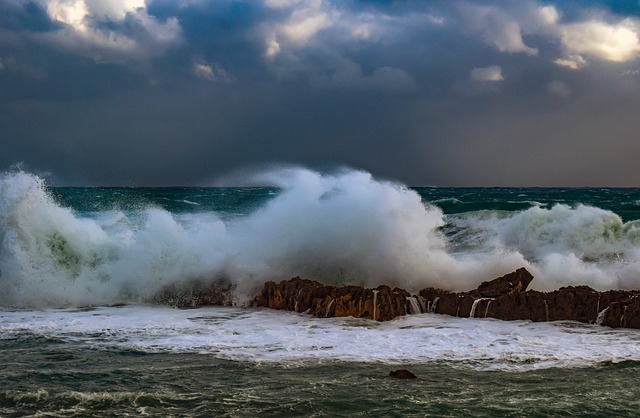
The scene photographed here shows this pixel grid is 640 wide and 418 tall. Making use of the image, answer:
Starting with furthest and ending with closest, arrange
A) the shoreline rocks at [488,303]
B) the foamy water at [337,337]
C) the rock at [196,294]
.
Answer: the rock at [196,294] < the shoreline rocks at [488,303] < the foamy water at [337,337]

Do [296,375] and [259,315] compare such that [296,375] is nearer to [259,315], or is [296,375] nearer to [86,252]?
[259,315]

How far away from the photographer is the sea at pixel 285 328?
579 centimetres

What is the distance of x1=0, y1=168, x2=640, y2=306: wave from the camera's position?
1224 cm

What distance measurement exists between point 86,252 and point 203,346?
6.73m

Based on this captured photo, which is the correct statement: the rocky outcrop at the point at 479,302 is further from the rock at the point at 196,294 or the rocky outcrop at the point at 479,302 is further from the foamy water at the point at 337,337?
the rock at the point at 196,294

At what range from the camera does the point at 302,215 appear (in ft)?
44.8

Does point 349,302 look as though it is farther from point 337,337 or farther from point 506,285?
point 506,285

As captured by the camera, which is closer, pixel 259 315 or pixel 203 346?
pixel 203 346

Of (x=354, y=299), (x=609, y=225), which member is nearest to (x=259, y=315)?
(x=354, y=299)

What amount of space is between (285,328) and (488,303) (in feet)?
9.97

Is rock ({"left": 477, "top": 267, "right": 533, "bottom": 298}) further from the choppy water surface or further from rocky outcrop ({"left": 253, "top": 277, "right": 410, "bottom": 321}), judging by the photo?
rocky outcrop ({"left": 253, "top": 277, "right": 410, "bottom": 321})

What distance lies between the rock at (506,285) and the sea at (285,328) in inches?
38.9

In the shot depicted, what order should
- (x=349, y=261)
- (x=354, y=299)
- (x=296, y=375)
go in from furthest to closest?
(x=349, y=261) < (x=354, y=299) < (x=296, y=375)

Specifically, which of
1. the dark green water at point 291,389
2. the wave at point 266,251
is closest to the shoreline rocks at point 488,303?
the wave at point 266,251
